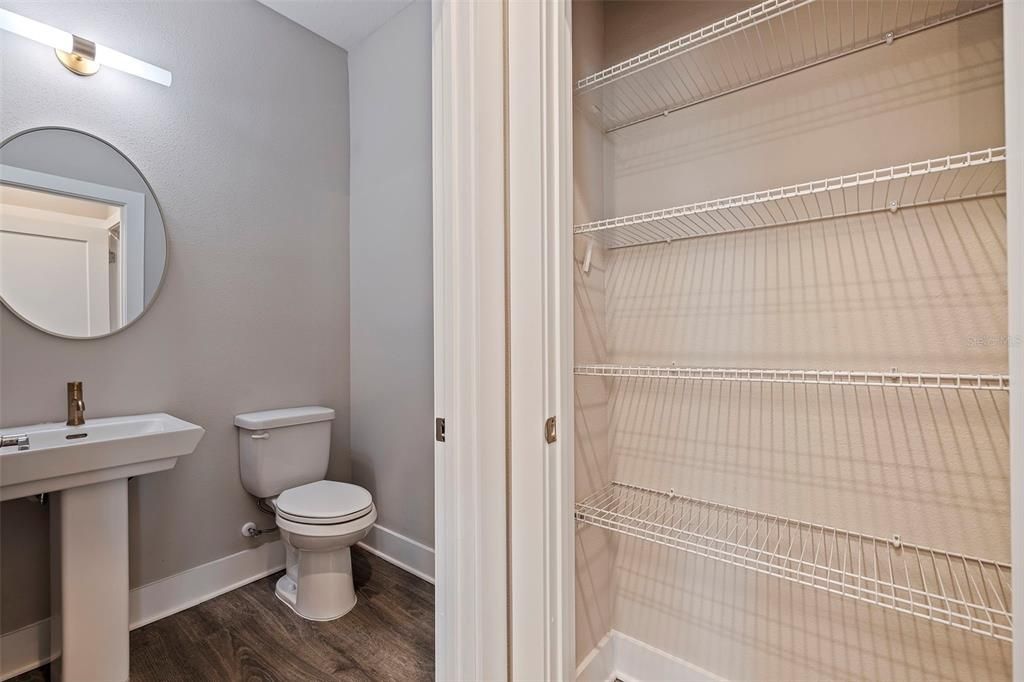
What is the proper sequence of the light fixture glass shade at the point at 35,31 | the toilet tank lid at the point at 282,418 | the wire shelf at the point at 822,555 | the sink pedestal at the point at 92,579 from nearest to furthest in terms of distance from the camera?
the wire shelf at the point at 822,555
the sink pedestal at the point at 92,579
the light fixture glass shade at the point at 35,31
the toilet tank lid at the point at 282,418

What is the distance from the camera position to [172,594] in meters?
1.90

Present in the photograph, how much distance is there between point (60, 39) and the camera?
63.9 inches

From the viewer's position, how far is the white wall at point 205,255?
1641 mm

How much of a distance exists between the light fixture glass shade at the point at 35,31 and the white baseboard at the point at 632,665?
2527 mm

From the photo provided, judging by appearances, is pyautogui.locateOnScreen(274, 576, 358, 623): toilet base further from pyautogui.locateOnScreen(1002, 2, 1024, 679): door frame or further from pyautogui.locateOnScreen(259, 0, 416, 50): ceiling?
Result: pyautogui.locateOnScreen(259, 0, 416, 50): ceiling

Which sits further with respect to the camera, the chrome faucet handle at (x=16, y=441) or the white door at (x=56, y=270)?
the white door at (x=56, y=270)

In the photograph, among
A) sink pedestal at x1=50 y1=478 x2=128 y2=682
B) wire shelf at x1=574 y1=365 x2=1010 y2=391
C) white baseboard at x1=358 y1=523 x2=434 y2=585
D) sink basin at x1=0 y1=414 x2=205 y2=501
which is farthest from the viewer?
white baseboard at x1=358 y1=523 x2=434 y2=585

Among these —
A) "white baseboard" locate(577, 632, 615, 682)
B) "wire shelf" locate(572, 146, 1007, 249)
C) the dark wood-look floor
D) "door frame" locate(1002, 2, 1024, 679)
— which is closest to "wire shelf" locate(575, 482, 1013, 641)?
"door frame" locate(1002, 2, 1024, 679)

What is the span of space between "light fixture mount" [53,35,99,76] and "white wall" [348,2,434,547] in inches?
40.3

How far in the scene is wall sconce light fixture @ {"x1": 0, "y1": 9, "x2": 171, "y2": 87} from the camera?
1566mm

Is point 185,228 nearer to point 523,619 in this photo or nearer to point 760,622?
point 523,619

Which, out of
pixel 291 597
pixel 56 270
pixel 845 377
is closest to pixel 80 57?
pixel 56 270

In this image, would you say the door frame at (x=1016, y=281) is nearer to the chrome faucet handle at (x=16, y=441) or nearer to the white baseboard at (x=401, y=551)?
the white baseboard at (x=401, y=551)

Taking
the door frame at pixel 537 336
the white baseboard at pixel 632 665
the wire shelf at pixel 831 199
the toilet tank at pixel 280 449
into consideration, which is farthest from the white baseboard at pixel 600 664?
the toilet tank at pixel 280 449
